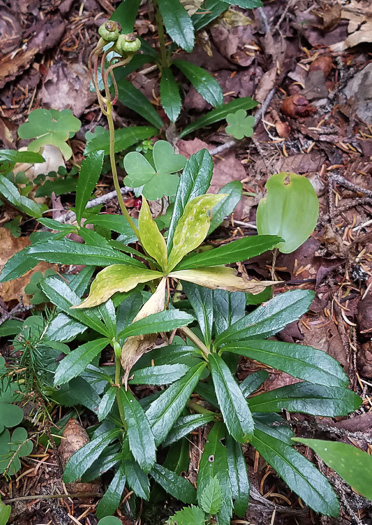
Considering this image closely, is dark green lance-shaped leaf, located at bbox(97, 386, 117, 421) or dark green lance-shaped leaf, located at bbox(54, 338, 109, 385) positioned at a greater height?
dark green lance-shaped leaf, located at bbox(54, 338, 109, 385)

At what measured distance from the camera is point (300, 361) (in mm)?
1428

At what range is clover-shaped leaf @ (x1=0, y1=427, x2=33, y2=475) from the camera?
67.4 inches

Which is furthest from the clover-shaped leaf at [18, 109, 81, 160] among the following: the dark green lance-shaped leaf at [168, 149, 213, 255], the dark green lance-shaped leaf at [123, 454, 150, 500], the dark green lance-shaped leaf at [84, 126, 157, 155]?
the dark green lance-shaped leaf at [123, 454, 150, 500]

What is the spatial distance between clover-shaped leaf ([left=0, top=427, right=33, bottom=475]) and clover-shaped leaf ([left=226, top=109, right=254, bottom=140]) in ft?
6.09

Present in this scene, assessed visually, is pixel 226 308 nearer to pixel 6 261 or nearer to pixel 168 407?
pixel 168 407

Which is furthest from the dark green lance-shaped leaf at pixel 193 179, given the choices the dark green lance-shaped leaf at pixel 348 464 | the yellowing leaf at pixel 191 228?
the dark green lance-shaped leaf at pixel 348 464

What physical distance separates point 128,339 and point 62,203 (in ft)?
4.16

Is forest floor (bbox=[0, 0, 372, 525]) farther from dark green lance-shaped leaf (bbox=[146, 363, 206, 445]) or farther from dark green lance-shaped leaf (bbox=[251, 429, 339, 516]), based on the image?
dark green lance-shaped leaf (bbox=[146, 363, 206, 445])

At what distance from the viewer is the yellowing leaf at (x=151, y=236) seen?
1.58 metres

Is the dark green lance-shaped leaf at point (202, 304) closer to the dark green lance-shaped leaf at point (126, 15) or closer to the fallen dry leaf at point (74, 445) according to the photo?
the fallen dry leaf at point (74, 445)

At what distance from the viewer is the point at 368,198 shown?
221cm

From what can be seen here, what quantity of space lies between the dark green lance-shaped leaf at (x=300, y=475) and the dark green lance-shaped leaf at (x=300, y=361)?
28 centimetres

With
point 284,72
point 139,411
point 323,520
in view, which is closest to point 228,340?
point 139,411

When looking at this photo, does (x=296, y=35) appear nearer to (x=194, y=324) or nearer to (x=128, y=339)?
Result: (x=194, y=324)
